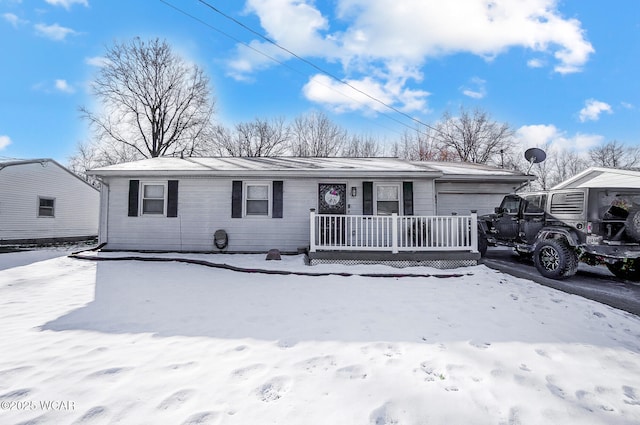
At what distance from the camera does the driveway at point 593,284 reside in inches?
183

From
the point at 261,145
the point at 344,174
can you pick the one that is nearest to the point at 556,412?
the point at 344,174

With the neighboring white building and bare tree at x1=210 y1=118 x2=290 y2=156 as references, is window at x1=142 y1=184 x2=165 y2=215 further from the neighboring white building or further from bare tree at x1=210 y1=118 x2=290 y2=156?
bare tree at x1=210 y1=118 x2=290 y2=156

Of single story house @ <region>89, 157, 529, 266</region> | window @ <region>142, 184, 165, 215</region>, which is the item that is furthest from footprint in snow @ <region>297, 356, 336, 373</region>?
window @ <region>142, 184, 165, 215</region>

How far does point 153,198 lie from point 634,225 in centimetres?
1179

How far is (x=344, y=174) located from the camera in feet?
27.9

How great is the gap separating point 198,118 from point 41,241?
605 inches

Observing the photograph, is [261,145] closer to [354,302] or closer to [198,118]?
[198,118]

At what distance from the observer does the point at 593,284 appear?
5.70 metres

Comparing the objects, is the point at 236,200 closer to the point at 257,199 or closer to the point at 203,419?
the point at 257,199

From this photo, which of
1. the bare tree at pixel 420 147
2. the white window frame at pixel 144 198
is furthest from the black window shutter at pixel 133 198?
the bare tree at pixel 420 147

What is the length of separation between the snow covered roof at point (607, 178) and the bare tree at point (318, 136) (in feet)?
57.7

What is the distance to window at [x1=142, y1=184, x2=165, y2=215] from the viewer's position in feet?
30.3

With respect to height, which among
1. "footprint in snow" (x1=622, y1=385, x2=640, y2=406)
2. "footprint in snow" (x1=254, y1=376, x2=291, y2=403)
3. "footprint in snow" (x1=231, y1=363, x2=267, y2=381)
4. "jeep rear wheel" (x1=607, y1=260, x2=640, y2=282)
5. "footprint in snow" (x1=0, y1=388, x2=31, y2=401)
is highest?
"jeep rear wheel" (x1=607, y1=260, x2=640, y2=282)

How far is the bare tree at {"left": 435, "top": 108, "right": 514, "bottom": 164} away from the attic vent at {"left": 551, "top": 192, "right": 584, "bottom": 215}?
23.4 m
